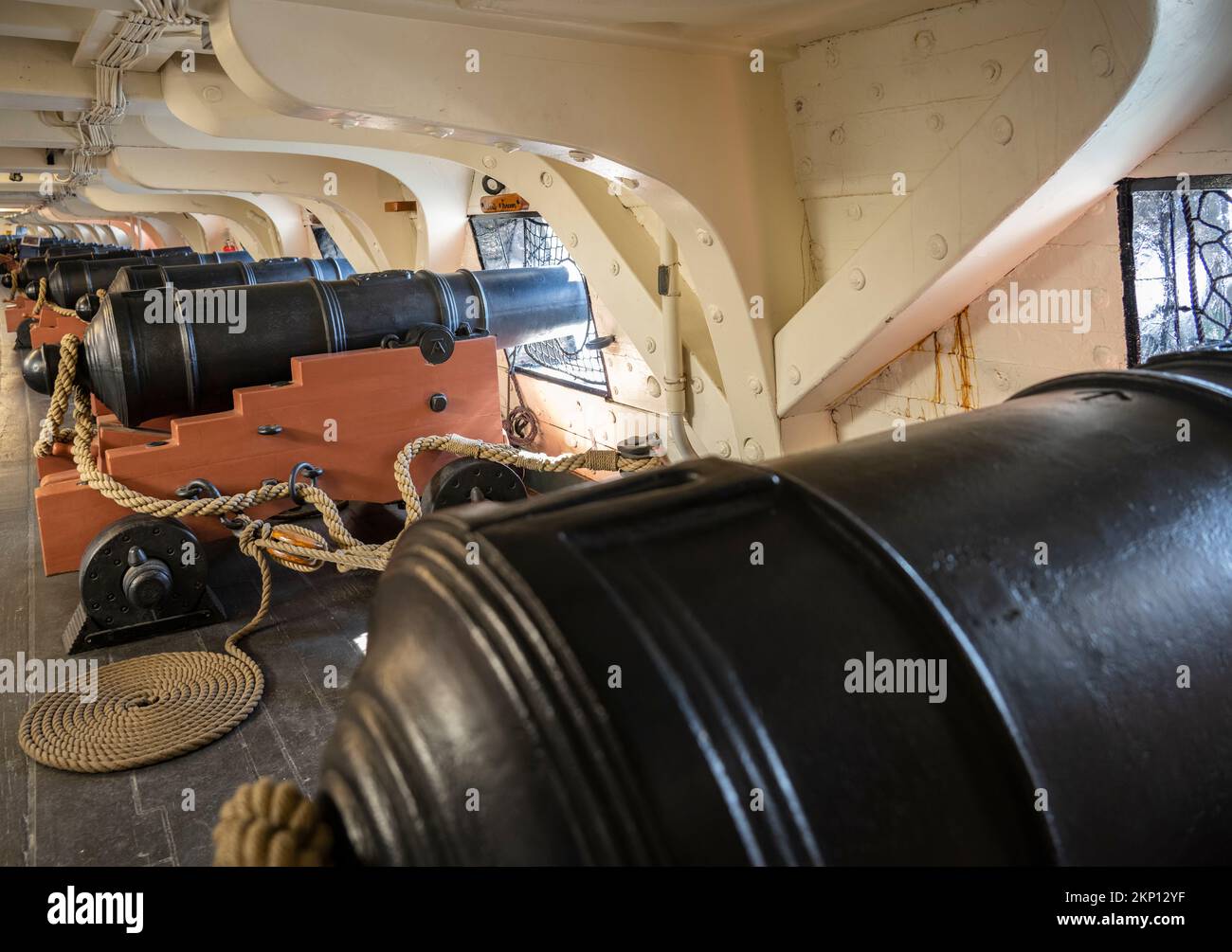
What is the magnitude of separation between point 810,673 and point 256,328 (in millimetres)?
4225

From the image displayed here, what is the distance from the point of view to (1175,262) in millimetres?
2795

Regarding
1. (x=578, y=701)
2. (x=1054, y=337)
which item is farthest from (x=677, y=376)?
(x=578, y=701)

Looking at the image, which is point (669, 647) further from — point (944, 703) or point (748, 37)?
point (748, 37)

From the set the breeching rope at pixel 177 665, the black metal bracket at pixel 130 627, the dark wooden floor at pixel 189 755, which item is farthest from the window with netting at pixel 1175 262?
the black metal bracket at pixel 130 627

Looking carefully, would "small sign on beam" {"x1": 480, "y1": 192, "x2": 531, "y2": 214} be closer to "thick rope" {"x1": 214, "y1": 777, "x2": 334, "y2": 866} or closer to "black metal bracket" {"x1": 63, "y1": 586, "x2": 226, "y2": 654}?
"black metal bracket" {"x1": 63, "y1": 586, "x2": 226, "y2": 654}

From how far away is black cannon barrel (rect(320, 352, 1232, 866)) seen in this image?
63cm

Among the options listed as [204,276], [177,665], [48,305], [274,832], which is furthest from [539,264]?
[274,832]

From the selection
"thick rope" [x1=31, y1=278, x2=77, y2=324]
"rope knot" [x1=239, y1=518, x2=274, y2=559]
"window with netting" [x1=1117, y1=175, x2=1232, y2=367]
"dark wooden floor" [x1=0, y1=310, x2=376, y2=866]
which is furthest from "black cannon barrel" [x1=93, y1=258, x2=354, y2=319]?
"window with netting" [x1=1117, y1=175, x2=1232, y2=367]

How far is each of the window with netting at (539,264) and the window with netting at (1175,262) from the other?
345 cm

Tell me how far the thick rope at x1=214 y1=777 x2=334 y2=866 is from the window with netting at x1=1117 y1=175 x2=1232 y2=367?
109 inches

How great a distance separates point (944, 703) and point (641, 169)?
3094mm

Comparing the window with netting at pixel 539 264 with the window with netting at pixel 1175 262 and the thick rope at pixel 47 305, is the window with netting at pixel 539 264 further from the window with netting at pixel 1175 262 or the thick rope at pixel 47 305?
the thick rope at pixel 47 305

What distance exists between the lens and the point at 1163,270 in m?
2.81

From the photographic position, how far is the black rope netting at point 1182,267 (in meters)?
2.71
